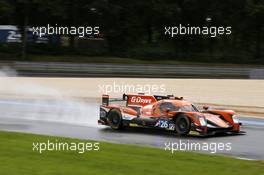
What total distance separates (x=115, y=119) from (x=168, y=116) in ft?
5.30

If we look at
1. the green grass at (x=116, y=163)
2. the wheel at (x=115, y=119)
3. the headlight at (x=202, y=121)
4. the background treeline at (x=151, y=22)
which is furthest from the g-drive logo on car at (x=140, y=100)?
the background treeline at (x=151, y=22)

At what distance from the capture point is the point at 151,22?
1578 inches

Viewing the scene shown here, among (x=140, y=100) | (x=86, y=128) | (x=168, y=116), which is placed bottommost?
(x=86, y=128)

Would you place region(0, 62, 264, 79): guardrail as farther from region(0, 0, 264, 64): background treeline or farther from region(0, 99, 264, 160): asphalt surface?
region(0, 99, 264, 160): asphalt surface

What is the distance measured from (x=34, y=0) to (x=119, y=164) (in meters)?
30.1

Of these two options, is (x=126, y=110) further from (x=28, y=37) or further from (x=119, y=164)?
(x=28, y=37)

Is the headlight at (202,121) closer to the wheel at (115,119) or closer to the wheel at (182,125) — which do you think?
the wheel at (182,125)

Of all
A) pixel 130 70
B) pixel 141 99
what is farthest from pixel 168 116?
pixel 130 70

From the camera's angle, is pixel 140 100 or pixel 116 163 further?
pixel 140 100

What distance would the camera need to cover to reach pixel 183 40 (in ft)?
127

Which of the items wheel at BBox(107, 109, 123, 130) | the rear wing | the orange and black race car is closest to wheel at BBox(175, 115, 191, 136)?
the orange and black race car

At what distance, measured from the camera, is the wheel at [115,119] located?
13880 millimetres

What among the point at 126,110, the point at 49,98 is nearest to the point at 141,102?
the point at 126,110

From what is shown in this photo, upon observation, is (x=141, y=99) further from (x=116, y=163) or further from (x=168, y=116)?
(x=116, y=163)
